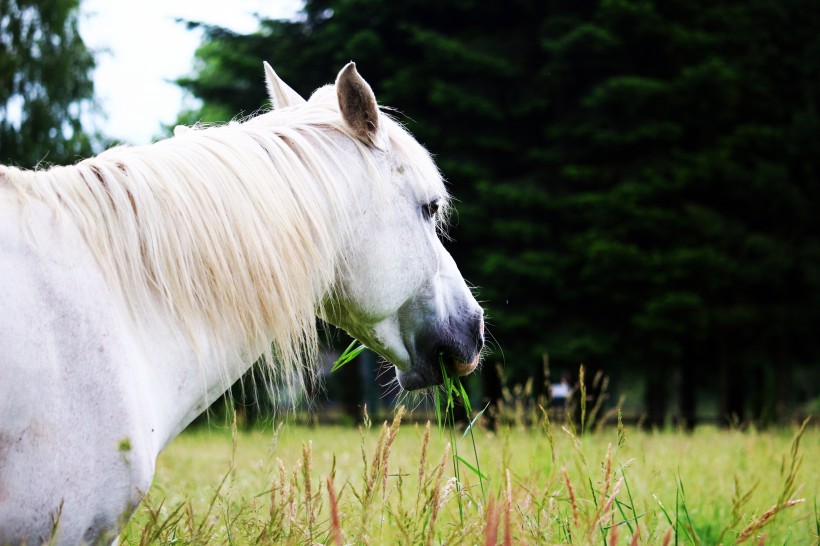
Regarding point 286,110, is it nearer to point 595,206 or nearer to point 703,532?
point 703,532

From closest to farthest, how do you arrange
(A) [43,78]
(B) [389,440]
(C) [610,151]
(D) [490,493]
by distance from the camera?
1. (D) [490,493]
2. (B) [389,440]
3. (C) [610,151]
4. (A) [43,78]

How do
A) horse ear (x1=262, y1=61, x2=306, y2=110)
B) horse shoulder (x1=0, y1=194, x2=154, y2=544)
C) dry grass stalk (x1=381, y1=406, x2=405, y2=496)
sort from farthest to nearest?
horse ear (x1=262, y1=61, x2=306, y2=110)
dry grass stalk (x1=381, y1=406, x2=405, y2=496)
horse shoulder (x1=0, y1=194, x2=154, y2=544)

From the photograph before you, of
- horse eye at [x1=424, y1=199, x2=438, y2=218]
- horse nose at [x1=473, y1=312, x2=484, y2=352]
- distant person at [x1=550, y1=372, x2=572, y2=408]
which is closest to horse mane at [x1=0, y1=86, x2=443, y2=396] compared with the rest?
horse eye at [x1=424, y1=199, x2=438, y2=218]

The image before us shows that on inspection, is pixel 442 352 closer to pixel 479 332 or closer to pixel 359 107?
pixel 479 332

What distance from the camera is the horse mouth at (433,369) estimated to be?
100 inches

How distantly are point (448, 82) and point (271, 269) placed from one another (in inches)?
474

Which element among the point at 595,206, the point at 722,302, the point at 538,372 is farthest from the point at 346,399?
the point at 722,302

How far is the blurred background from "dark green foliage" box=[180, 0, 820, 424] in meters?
0.04

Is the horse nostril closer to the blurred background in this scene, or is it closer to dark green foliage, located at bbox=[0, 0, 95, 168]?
the blurred background

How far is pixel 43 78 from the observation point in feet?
52.3

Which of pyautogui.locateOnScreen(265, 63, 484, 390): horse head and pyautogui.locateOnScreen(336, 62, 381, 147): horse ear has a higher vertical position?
pyautogui.locateOnScreen(336, 62, 381, 147): horse ear

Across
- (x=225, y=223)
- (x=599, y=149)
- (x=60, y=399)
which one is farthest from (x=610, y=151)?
(x=60, y=399)

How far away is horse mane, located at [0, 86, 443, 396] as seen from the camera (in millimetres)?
1932

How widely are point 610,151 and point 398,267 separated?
1228 centimetres
